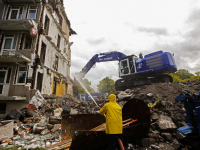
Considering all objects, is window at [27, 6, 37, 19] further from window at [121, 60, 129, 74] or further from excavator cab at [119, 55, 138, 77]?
window at [121, 60, 129, 74]

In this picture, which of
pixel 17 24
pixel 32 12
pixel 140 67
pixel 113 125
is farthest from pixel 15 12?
pixel 113 125

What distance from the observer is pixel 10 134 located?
483 centimetres

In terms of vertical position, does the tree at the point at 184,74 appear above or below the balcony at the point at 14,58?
above

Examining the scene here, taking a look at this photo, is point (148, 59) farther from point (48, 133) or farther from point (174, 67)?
point (48, 133)

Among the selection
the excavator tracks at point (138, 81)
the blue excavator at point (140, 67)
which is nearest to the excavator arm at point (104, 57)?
the blue excavator at point (140, 67)

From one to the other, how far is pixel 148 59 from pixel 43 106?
34.6 feet

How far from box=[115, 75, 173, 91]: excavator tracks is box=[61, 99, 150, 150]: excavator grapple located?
812 centimetres

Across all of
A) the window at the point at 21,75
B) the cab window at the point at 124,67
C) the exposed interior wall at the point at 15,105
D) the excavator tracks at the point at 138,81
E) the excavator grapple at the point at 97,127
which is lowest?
the excavator grapple at the point at 97,127

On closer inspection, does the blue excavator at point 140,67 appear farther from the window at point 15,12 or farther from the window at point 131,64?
the window at point 15,12

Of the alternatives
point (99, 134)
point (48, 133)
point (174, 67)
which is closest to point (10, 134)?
point (48, 133)

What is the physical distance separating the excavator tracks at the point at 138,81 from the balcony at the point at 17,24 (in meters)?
10.8

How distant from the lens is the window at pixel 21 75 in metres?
10.3

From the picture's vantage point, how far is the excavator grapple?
3.08 meters

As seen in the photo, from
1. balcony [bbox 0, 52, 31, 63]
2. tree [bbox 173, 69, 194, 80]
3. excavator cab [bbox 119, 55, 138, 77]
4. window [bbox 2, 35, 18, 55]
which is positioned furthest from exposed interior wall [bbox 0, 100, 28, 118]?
tree [bbox 173, 69, 194, 80]
